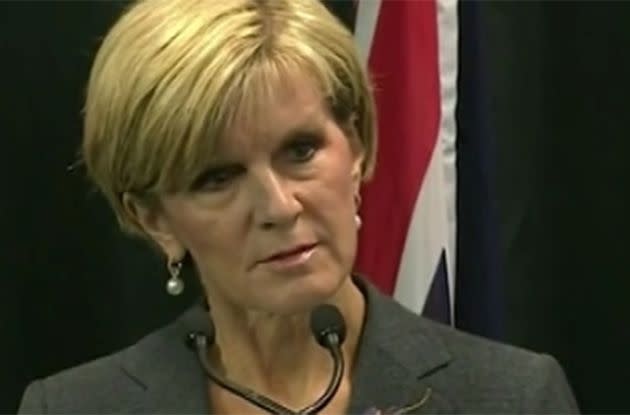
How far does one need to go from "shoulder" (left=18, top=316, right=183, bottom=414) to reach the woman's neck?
0.09 meters

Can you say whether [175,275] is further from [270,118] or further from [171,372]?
[270,118]

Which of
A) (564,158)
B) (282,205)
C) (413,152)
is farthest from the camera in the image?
(564,158)

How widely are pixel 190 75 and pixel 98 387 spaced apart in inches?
14.9

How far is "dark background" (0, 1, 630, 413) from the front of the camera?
6.07ft

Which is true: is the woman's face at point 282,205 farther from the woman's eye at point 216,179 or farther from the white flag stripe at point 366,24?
the white flag stripe at point 366,24

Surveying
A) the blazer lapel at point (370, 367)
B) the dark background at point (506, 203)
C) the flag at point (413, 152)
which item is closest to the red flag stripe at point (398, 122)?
the flag at point (413, 152)

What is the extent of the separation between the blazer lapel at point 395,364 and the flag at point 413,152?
35cm

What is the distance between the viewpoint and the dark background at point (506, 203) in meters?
1.85

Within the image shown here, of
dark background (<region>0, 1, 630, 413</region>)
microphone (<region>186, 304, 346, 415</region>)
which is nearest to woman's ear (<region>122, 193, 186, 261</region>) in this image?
microphone (<region>186, 304, 346, 415</region>)

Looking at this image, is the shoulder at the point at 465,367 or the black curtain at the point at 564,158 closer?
the shoulder at the point at 465,367

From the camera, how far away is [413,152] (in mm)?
1645

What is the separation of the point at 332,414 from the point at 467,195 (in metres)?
0.55

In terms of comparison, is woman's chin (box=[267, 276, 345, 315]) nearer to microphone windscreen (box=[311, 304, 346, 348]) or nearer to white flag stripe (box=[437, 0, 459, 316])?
microphone windscreen (box=[311, 304, 346, 348])

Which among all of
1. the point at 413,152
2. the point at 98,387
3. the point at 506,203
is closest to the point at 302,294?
the point at 98,387
